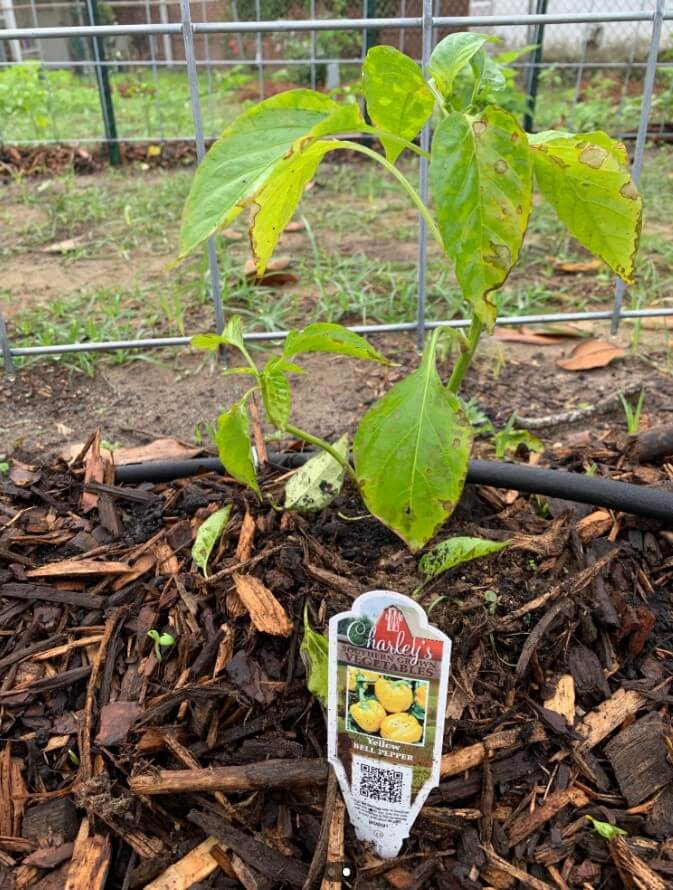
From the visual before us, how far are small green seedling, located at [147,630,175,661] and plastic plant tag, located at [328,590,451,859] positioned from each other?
15.0 inches

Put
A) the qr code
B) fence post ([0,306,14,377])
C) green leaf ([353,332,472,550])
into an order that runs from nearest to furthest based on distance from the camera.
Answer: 1. the qr code
2. green leaf ([353,332,472,550])
3. fence post ([0,306,14,377])

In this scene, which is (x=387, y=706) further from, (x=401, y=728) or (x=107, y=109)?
(x=107, y=109)

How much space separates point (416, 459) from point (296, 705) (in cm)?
43

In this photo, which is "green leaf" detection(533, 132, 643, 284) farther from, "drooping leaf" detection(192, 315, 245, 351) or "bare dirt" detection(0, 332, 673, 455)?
"bare dirt" detection(0, 332, 673, 455)

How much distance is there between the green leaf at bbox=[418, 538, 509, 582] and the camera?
127 cm

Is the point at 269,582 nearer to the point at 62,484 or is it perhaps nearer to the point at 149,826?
the point at 149,826

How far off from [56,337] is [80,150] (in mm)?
3286

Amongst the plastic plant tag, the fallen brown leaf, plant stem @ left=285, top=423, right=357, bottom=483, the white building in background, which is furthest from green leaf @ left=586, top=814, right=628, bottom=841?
the white building in background

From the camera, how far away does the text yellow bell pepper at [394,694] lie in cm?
98

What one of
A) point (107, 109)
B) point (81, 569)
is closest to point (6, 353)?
point (81, 569)

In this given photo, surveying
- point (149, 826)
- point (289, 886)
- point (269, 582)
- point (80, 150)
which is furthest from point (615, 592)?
point (80, 150)

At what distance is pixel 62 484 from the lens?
170 centimetres

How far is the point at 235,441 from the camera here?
1297 millimetres

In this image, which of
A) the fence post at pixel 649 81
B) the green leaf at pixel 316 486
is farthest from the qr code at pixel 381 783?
the fence post at pixel 649 81
